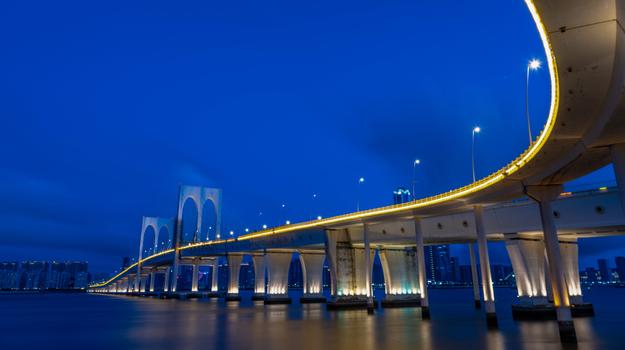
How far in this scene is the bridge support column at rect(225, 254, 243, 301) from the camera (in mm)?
102125

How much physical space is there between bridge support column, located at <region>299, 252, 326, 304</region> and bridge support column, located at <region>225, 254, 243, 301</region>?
22.7m

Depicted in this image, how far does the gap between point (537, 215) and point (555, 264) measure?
14.3 metres

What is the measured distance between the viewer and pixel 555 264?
27.8 meters

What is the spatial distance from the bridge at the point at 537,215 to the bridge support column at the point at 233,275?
111cm

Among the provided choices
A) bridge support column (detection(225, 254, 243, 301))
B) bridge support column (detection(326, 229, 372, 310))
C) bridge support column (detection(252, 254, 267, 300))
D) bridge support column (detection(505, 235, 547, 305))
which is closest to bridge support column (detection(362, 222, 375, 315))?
bridge support column (detection(326, 229, 372, 310))

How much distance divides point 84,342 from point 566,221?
39.8m

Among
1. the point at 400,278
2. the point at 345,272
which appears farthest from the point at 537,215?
the point at 400,278

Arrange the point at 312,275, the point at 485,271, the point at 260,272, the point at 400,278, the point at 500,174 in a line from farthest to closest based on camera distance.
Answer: the point at 260,272 < the point at 312,275 < the point at 400,278 < the point at 485,271 < the point at 500,174

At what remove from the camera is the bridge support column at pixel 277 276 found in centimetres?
8544

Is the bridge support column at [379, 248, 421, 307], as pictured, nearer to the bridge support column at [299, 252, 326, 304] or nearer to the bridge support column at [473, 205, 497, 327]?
the bridge support column at [299, 252, 326, 304]

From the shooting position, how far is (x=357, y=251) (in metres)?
66.4

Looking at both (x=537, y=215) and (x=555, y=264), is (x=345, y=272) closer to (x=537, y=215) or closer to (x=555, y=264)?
(x=537, y=215)

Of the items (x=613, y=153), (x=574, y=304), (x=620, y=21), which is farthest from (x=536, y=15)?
(x=574, y=304)

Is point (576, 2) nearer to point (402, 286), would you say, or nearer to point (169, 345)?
point (169, 345)
